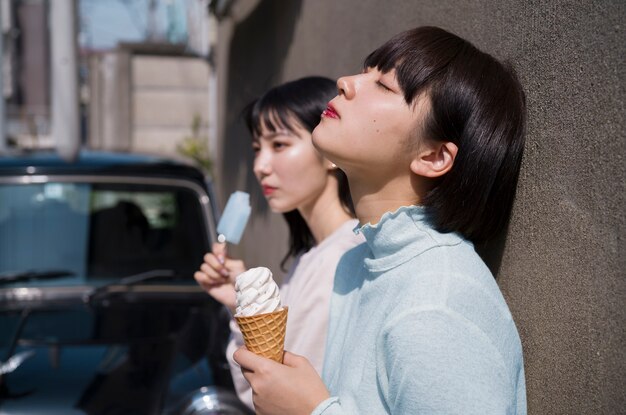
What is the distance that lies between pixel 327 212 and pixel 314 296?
0.33 metres

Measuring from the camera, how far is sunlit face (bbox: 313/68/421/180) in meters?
1.43

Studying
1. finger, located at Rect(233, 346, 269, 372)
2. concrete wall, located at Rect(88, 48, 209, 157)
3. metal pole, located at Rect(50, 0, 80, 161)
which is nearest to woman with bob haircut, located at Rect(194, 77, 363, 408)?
finger, located at Rect(233, 346, 269, 372)

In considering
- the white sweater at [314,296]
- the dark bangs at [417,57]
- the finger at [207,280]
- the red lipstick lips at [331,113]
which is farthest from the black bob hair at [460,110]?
the finger at [207,280]

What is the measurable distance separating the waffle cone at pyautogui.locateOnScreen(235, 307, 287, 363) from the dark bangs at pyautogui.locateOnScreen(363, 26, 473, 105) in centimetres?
53

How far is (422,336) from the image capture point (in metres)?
1.20

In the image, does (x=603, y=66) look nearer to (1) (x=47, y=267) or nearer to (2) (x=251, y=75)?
(1) (x=47, y=267)

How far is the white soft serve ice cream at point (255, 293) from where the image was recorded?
1.52 meters

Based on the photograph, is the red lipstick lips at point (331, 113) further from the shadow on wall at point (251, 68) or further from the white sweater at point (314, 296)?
the shadow on wall at point (251, 68)

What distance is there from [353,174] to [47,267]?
221 cm

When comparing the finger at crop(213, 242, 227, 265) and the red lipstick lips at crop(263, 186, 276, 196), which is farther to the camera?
the finger at crop(213, 242, 227, 265)

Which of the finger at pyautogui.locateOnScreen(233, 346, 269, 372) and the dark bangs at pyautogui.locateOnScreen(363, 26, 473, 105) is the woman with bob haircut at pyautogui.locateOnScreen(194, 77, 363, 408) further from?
the dark bangs at pyautogui.locateOnScreen(363, 26, 473, 105)

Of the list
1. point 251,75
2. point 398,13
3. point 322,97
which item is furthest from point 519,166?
point 251,75

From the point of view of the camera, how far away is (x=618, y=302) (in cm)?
116

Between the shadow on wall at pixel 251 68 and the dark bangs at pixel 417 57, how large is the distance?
122 inches
